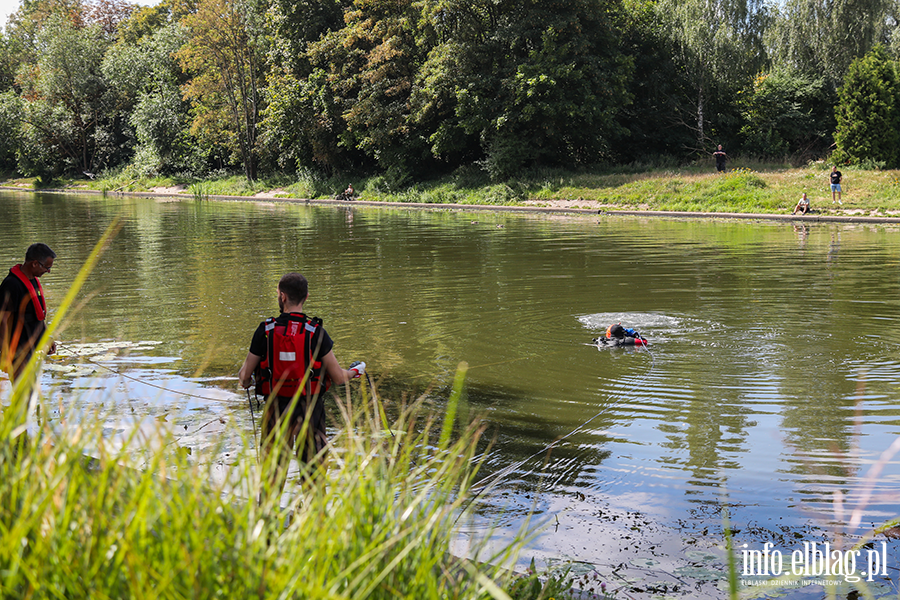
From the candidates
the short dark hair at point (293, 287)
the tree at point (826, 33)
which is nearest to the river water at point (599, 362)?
the short dark hair at point (293, 287)

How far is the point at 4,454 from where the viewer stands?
266cm

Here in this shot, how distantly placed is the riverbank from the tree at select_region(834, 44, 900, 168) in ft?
5.36

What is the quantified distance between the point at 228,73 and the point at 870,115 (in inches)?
1696

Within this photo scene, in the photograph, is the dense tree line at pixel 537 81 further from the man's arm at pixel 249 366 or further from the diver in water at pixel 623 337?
the man's arm at pixel 249 366

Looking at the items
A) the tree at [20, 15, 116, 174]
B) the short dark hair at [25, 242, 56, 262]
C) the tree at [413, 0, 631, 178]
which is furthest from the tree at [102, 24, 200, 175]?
the short dark hair at [25, 242, 56, 262]

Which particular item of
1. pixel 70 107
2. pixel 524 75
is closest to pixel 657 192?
pixel 524 75

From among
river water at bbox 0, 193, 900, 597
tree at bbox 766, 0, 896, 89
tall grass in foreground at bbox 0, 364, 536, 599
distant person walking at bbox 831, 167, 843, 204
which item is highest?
tree at bbox 766, 0, 896, 89

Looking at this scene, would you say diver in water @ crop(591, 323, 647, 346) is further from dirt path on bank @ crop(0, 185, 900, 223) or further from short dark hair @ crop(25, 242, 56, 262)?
dirt path on bank @ crop(0, 185, 900, 223)

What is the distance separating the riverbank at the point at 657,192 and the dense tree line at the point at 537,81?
193cm

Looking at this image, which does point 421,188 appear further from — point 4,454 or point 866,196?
point 4,454

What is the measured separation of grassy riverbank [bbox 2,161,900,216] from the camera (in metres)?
30.5

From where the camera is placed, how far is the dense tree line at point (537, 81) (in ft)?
131

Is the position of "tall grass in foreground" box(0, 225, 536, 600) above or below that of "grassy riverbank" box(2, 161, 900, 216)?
below

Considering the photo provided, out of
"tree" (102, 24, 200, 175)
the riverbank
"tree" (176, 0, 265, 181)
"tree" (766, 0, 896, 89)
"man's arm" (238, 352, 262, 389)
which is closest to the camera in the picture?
"man's arm" (238, 352, 262, 389)
